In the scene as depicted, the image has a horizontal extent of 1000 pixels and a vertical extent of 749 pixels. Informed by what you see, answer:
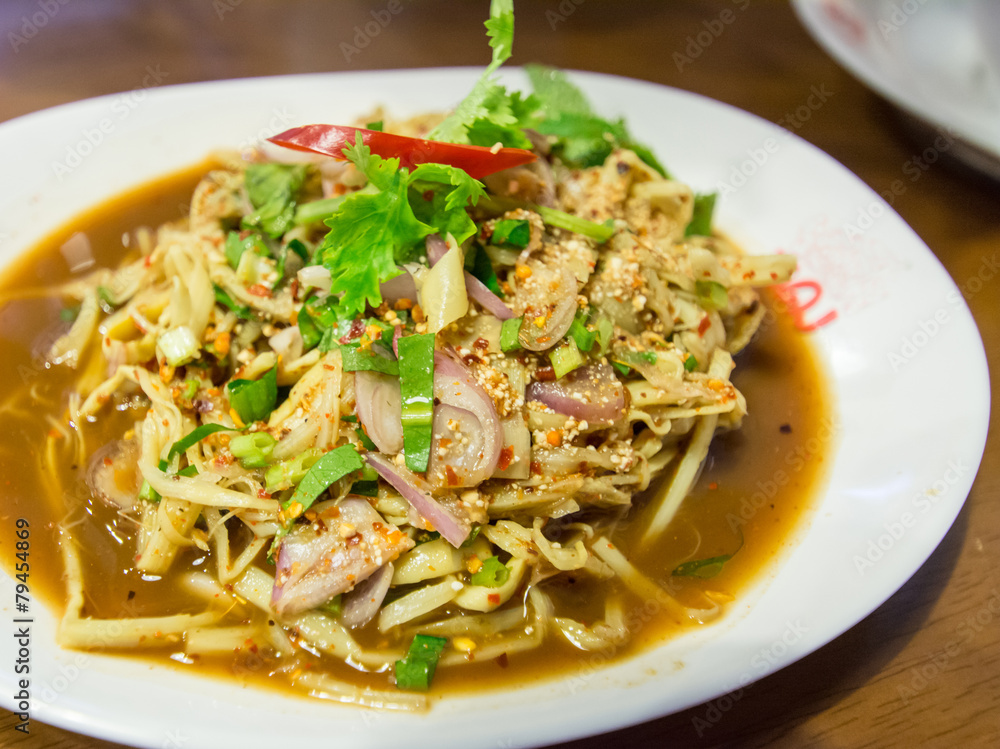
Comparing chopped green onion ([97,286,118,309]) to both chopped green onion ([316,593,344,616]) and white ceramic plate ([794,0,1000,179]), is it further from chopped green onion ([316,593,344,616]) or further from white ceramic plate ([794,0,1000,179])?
white ceramic plate ([794,0,1000,179])

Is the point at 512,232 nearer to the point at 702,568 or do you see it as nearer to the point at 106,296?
the point at 702,568

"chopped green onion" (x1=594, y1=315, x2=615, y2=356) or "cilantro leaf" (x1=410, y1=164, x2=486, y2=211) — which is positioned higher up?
"cilantro leaf" (x1=410, y1=164, x2=486, y2=211)

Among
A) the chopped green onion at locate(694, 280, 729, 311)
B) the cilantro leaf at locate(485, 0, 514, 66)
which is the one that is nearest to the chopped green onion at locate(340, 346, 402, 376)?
the cilantro leaf at locate(485, 0, 514, 66)

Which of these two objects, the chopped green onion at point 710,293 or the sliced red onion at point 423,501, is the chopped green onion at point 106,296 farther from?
the chopped green onion at point 710,293

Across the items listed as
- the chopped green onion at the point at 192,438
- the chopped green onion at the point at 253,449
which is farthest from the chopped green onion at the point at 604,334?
the chopped green onion at the point at 192,438

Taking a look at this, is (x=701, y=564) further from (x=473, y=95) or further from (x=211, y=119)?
(x=211, y=119)

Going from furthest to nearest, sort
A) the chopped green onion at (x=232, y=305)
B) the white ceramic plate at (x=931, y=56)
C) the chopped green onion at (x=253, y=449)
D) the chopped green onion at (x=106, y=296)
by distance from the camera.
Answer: the white ceramic plate at (x=931, y=56)
the chopped green onion at (x=106, y=296)
the chopped green onion at (x=232, y=305)
the chopped green onion at (x=253, y=449)

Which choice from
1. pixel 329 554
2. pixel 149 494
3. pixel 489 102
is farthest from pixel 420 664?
pixel 489 102
